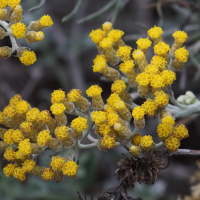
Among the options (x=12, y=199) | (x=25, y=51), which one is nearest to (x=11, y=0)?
(x=25, y=51)

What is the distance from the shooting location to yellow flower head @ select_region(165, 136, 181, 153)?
68.8 inches

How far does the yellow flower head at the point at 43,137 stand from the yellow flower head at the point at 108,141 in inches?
14.1

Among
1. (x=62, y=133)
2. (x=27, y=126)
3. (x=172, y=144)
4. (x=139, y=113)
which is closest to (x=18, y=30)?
(x=27, y=126)

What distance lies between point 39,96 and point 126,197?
3101 millimetres

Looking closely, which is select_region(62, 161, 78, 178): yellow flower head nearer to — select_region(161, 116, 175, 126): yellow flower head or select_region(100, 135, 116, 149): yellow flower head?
select_region(100, 135, 116, 149): yellow flower head

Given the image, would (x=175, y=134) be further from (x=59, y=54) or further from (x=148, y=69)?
(x=59, y=54)

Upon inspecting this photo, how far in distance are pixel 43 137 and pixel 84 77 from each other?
2955mm

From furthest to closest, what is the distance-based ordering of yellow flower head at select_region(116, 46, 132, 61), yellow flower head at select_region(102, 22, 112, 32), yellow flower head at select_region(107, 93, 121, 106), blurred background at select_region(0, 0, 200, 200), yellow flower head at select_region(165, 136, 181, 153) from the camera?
blurred background at select_region(0, 0, 200, 200), yellow flower head at select_region(102, 22, 112, 32), yellow flower head at select_region(116, 46, 132, 61), yellow flower head at select_region(107, 93, 121, 106), yellow flower head at select_region(165, 136, 181, 153)

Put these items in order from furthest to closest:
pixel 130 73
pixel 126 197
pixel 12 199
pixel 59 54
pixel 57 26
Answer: pixel 57 26 < pixel 59 54 < pixel 12 199 < pixel 130 73 < pixel 126 197

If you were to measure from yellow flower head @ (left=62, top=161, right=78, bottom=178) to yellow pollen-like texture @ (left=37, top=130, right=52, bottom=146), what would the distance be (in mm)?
201

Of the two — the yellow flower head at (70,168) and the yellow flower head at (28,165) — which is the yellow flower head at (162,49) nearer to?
the yellow flower head at (70,168)

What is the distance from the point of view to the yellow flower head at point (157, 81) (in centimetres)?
179

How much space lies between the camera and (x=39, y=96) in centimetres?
450

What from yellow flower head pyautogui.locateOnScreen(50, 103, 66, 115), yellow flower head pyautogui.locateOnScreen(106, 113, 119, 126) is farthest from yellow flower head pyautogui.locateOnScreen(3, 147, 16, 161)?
yellow flower head pyautogui.locateOnScreen(106, 113, 119, 126)
